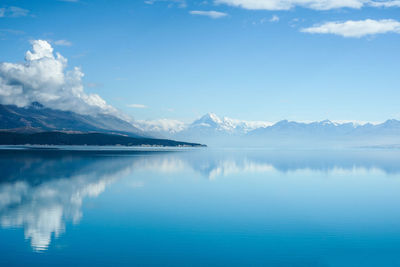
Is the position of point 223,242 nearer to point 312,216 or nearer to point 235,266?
point 235,266

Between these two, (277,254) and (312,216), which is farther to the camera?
(312,216)

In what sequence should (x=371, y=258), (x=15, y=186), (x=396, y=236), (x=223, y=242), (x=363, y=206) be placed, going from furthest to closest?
(x=15, y=186) → (x=363, y=206) → (x=396, y=236) → (x=223, y=242) → (x=371, y=258)

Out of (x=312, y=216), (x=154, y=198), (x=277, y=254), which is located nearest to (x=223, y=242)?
(x=277, y=254)

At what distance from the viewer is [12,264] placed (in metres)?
15.6

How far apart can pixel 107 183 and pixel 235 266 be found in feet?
98.8

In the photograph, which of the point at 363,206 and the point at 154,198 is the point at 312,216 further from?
the point at 154,198

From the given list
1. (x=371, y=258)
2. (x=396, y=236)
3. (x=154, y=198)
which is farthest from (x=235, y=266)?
(x=154, y=198)

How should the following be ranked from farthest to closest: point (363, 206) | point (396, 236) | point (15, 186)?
point (15, 186), point (363, 206), point (396, 236)

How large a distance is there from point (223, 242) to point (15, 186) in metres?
28.3

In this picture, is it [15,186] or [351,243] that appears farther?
[15,186]

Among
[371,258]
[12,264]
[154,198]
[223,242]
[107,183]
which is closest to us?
[12,264]

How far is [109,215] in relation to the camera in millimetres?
26109

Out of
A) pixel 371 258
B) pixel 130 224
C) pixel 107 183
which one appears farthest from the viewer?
pixel 107 183

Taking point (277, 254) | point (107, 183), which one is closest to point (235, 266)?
point (277, 254)
